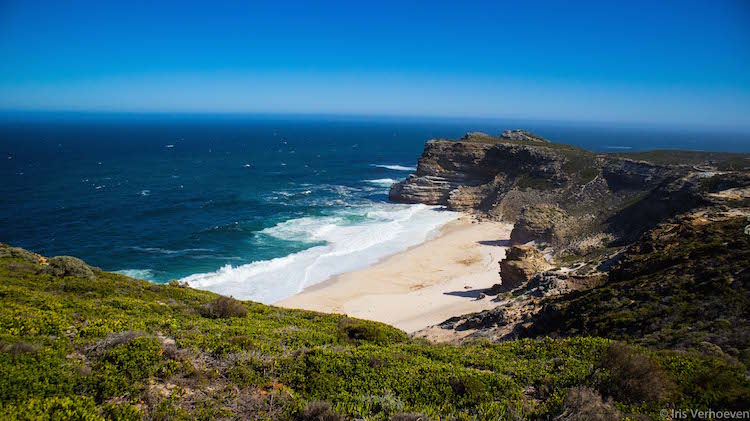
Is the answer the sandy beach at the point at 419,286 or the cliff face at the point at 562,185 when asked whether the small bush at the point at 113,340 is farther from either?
the cliff face at the point at 562,185

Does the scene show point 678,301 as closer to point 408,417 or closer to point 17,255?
point 408,417

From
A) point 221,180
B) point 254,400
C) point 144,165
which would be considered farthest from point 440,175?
point 144,165

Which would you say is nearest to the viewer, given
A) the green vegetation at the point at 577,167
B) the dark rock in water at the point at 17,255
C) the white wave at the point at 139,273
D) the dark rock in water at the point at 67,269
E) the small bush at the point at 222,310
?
the small bush at the point at 222,310

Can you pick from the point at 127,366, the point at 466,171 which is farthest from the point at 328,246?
the point at 127,366

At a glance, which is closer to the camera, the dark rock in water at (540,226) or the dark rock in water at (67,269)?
the dark rock in water at (67,269)

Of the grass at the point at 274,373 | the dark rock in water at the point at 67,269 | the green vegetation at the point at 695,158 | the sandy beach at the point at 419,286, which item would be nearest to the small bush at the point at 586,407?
the grass at the point at 274,373

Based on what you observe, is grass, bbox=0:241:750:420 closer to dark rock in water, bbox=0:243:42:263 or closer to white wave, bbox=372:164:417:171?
dark rock in water, bbox=0:243:42:263

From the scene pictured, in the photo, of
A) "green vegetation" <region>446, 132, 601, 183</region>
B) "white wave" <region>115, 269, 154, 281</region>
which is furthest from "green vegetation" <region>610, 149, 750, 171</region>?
"white wave" <region>115, 269, 154, 281</region>
